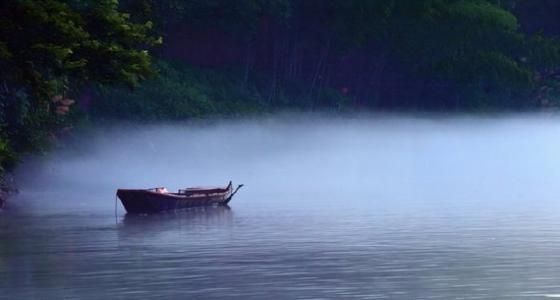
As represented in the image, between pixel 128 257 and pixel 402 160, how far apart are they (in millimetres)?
49329

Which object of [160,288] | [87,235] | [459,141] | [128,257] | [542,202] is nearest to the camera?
[160,288]

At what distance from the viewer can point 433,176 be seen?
79.5 meters

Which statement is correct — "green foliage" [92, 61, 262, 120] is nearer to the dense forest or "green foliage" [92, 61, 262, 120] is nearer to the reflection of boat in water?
the dense forest

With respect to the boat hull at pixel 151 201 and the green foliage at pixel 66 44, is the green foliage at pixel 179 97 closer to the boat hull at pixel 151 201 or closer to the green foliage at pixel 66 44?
the boat hull at pixel 151 201

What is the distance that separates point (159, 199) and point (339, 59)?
134 ft

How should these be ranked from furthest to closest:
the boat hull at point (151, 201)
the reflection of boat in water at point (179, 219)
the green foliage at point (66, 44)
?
the boat hull at point (151, 201)
the reflection of boat in water at point (179, 219)
the green foliage at point (66, 44)

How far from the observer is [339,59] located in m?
95.2

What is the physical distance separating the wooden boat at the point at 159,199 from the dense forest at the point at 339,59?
1053cm

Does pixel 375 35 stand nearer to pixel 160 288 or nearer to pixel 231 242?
pixel 231 242

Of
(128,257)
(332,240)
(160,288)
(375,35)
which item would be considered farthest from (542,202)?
(375,35)

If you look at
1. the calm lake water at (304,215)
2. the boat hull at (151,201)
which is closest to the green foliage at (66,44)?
the calm lake water at (304,215)

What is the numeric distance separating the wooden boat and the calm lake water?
0.43 m

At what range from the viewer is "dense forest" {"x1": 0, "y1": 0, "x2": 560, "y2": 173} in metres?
79.9

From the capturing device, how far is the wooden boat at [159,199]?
55.1m
